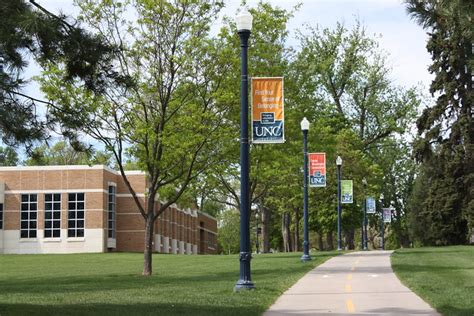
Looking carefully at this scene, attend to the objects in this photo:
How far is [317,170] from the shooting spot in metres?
34.3

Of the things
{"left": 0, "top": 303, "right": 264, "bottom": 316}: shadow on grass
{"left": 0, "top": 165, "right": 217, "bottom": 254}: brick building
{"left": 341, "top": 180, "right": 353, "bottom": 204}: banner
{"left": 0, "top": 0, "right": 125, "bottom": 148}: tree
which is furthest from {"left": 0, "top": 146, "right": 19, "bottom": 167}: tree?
{"left": 0, "top": 165, "right": 217, "bottom": 254}: brick building

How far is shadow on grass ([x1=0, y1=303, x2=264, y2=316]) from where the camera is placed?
44.2 feet

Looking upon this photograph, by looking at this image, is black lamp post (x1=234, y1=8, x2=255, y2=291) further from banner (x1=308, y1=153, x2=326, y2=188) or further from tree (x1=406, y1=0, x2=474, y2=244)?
tree (x1=406, y1=0, x2=474, y2=244)

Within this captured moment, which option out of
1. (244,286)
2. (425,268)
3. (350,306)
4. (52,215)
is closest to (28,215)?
(52,215)

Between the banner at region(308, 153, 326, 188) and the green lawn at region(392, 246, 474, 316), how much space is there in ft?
17.2

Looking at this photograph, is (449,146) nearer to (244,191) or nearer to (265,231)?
(265,231)

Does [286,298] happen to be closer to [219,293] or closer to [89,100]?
[219,293]

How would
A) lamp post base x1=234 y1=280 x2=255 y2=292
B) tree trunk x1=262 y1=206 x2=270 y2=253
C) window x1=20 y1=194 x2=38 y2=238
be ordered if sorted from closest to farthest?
1. lamp post base x1=234 y1=280 x2=255 y2=292
2. tree trunk x1=262 y1=206 x2=270 y2=253
3. window x1=20 y1=194 x2=38 y2=238

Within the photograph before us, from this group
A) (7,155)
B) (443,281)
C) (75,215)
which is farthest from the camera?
(75,215)

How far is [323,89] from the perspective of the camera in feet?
209

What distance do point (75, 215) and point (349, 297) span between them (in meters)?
53.0

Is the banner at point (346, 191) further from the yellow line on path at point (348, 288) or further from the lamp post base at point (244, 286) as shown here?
the lamp post base at point (244, 286)

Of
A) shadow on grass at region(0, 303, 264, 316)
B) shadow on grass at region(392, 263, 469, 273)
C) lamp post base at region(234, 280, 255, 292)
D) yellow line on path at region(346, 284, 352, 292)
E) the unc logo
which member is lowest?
shadow on grass at region(392, 263, 469, 273)

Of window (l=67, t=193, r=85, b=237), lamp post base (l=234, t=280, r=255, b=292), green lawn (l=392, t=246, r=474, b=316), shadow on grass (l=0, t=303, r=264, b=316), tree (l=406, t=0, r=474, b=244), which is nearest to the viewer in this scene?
shadow on grass (l=0, t=303, r=264, b=316)
